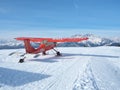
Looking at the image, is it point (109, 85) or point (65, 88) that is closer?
point (65, 88)

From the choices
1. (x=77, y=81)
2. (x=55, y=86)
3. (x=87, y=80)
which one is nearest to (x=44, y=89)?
(x=55, y=86)

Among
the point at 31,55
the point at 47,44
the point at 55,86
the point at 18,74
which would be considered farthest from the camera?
the point at 47,44

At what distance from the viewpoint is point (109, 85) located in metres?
11.3

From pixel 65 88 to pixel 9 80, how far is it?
3.28 meters

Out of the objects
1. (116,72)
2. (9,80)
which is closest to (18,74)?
(9,80)

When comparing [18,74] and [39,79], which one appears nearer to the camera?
[39,79]

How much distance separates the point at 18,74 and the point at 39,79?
74.3 inches

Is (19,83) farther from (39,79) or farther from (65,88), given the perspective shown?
(65,88)

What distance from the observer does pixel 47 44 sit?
2544 centimetres

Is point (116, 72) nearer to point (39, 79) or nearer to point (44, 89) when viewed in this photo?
point (39, 79)

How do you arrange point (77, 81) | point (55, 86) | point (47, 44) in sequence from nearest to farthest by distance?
point (55, 86)
point (77, 81)
point (47, 44)

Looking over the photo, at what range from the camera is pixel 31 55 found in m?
23.6

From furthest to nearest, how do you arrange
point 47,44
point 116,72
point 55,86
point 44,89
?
point 47,44, point 116,72, point 55,86, point 44,89

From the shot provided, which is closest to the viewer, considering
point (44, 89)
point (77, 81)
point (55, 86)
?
point (44, 89)
